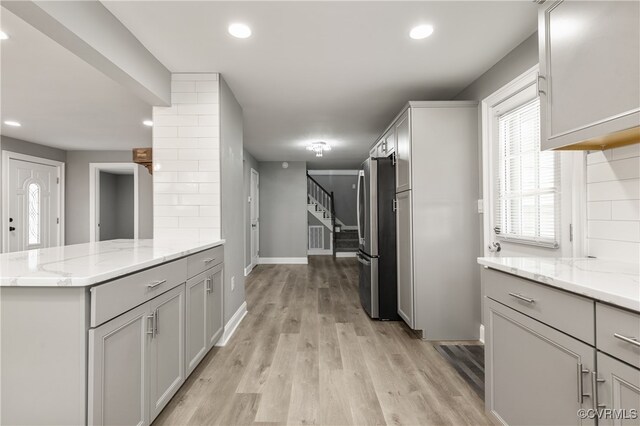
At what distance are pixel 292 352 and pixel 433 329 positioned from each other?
50.2 inches

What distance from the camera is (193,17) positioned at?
6.15 ft

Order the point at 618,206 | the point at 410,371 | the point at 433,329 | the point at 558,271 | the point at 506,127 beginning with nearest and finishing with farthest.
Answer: the point at 558,271 < the point at 618,206 < the point at 410,371 < the point at 506,127 < the point at 433,329

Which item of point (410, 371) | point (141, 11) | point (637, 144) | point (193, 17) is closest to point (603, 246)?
point (637, 144)

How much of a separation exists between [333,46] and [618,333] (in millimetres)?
2205

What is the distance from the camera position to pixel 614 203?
5.04ft

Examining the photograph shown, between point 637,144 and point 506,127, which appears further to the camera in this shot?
point 506,127

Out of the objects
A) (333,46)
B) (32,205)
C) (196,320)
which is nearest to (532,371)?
(196,320)

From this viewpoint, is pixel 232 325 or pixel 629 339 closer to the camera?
pixel 629 339

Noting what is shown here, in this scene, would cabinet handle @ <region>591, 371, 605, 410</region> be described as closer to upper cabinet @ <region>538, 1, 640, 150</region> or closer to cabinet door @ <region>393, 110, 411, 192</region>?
upper cabinet @ <region>538, 1, 640, 150</region>

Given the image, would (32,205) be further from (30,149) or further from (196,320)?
(196,320)

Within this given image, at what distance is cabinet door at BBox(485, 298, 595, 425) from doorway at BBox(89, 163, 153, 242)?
20.2ft

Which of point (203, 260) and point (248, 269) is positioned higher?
point (203, 260)

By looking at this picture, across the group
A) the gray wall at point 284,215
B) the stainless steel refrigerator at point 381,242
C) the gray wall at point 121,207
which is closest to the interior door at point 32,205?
the gray wall at point 121,207

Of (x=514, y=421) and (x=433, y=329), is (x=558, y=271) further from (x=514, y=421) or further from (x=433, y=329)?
(x=433, y=329)
